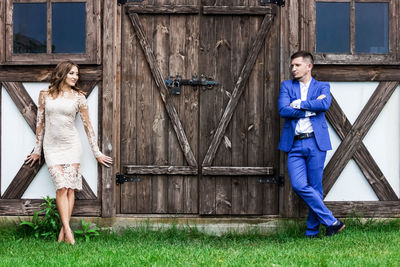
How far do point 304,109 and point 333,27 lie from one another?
4.03 feet

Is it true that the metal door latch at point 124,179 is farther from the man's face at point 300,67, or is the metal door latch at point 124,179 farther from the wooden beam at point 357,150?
the wooden beam at point 357,150

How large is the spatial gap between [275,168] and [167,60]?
1742mm

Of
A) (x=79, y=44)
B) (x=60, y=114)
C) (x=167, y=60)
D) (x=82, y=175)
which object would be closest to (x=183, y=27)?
(x=167, y=60)

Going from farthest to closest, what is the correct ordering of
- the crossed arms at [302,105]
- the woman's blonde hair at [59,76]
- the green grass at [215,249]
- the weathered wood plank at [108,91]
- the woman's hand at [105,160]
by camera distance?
the weathered wood plank at [108,91] < the woman's hand at [105,160] < the woman's blonde hair at [59,76] < the crossed arms at [302,105] < the green grass at [215,249]

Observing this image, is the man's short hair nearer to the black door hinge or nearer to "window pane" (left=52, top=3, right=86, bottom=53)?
the black door hinge

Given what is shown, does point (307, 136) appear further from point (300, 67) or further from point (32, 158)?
point (32, 158)

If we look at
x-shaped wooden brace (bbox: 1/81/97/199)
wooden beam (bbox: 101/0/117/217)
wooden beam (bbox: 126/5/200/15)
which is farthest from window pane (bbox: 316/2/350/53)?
x-shaped wooden brace (bbox: 1/81/97/199)

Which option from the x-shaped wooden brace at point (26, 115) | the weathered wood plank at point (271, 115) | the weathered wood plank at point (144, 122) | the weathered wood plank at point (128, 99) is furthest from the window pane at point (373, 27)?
the x-shaped wooden brace at point (26, 115)

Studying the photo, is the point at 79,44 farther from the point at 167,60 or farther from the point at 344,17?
the point at 344,17

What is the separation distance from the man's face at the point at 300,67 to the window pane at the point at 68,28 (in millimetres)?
2361

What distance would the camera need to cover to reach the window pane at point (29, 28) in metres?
5.71

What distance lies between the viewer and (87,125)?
215 inches

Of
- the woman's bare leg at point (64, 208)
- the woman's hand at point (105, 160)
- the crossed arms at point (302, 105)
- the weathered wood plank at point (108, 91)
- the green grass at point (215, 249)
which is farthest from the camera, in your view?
the weathered wood plank at point (108, 91)

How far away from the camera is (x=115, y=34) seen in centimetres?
564
